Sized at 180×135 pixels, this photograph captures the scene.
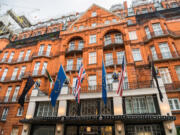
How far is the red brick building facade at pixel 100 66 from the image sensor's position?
1424 cm

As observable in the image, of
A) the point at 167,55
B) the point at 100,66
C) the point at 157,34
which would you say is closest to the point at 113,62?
the point at 100,66

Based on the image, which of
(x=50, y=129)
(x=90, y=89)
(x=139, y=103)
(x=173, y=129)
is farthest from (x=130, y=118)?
(x=50, y=129)

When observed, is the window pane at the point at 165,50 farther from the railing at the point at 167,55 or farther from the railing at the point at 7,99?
the railing at the point at 7,99

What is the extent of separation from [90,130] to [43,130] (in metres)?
6.19

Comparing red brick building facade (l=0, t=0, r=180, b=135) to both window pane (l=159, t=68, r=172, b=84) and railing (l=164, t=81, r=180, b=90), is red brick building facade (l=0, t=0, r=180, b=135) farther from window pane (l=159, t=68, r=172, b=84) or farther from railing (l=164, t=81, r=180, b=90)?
window pane (l=159, t=68, r=172, b=84)

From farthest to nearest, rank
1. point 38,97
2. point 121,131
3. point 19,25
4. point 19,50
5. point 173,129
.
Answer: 1. point 19,25
2. point 19,50
3. point 38,97
4. point 121,131
5. point 173,129

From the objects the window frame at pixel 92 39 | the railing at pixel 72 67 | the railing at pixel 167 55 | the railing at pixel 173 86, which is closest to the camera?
the railing at pixel 173 86

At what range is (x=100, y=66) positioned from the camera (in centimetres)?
2023

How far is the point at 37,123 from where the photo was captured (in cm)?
1627

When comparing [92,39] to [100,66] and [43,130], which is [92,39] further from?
[43,130]

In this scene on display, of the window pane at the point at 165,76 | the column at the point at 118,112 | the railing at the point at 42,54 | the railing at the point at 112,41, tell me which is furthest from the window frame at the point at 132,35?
the railing at the point at 42,54

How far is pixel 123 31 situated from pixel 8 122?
24562mm

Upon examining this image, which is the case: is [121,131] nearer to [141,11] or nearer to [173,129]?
[173,129]

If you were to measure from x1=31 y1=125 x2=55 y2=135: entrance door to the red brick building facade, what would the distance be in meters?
0.12
